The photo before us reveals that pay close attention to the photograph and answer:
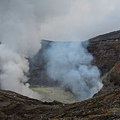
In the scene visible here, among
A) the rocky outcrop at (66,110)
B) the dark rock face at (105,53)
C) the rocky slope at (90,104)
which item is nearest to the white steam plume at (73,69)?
the dark rock face at (105,53)

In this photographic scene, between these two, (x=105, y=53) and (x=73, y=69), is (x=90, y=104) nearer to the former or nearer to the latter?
(x=73, y=69)

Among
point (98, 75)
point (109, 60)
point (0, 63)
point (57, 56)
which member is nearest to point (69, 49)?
point (57, 56)

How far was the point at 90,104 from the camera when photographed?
155 ft

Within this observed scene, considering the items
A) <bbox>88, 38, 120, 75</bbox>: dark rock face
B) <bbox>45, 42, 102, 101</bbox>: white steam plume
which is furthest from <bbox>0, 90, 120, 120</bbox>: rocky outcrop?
<bbox>88, 38, 120, 75</bbox>: dark rock face

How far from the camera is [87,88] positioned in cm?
10425

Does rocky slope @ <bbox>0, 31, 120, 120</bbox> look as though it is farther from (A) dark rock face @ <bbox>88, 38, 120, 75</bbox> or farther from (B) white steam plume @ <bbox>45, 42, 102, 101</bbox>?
(B) white steam plume @ <bbox>45, 42, 102, 101</bbox>

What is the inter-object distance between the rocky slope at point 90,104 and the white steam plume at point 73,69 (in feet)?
18.9

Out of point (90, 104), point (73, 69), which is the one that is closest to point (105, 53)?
point (73, 69)

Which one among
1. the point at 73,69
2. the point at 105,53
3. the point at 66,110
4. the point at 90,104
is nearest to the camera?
the point at 90,104

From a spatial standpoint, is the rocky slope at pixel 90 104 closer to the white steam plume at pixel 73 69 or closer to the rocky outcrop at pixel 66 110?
the rocky outcrop at pixel 66 110

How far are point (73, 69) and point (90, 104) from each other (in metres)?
75.6

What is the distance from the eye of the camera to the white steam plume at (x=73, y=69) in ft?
345

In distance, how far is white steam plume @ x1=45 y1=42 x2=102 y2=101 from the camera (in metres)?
105

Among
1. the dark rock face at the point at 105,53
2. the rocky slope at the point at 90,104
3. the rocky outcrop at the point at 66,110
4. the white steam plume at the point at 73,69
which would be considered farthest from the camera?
the dark rock face at the point at 105,53
